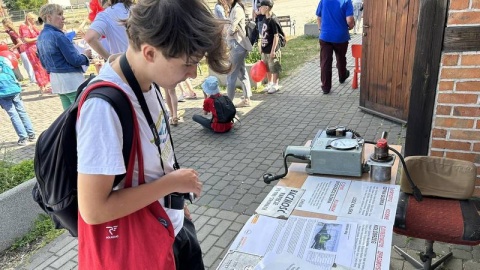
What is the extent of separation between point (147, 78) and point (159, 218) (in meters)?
0.48

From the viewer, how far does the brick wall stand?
246cm

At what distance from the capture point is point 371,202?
1629mm

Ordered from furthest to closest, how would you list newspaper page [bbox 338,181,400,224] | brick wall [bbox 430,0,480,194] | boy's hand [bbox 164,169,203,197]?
1. brick wall [bbox 430,0,480,194]
2. newspaper page [bbox 338,181,400,224]
3. boy's hand [bbox 164,169,203,197]

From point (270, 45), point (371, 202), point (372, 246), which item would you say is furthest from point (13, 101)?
point (372, 246)

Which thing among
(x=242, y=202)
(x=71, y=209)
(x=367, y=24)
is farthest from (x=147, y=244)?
(x=367, y=24)

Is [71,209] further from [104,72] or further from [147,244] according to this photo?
[104,72]

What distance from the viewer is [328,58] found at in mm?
6203

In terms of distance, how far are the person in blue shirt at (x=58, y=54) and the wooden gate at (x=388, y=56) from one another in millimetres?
3751

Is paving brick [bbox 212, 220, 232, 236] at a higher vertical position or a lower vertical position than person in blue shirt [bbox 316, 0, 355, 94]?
lower

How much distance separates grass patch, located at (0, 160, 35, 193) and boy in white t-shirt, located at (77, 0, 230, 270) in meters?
2.70

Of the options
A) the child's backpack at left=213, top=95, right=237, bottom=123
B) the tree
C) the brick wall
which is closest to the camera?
the brick wall

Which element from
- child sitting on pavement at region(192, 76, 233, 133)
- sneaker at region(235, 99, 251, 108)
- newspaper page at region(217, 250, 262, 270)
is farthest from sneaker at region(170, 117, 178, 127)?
newspaper page at region(217, 250, 262, 270)

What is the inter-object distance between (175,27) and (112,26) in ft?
10.3

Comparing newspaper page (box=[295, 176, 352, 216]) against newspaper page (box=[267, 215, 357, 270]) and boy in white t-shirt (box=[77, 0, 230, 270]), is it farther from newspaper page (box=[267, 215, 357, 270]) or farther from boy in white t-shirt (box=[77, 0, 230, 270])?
boy in white t-shirt (box=[77, 0, 230, 270])
